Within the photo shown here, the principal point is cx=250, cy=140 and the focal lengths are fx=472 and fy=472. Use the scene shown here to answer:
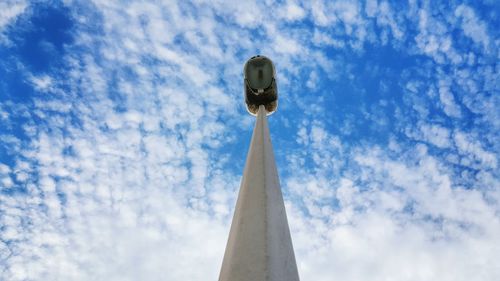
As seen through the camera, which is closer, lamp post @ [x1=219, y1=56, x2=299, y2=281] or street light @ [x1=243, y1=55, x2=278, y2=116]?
lamp post @ [x1=219, y1=56, x2=299, y2=281]

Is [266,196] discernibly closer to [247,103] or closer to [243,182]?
[243,182]

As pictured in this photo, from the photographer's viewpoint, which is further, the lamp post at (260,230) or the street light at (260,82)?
the street light at (260,82)

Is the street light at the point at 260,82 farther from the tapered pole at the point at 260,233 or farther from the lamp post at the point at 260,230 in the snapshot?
the tapered pole at the point at 260,233

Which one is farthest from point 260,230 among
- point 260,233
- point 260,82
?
point 260,82

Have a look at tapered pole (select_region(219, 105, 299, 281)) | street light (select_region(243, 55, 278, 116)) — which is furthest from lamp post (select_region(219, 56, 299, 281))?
street light (select_region(243, 55, 278, 116))

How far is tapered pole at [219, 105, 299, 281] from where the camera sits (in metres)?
3.70

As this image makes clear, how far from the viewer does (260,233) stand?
3928mm

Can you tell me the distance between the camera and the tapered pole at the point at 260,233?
3701mm

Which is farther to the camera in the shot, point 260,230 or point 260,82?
point 260,82

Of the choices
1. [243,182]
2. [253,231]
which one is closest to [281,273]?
[253,231]

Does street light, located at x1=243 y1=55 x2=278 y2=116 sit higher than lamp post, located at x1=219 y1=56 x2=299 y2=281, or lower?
higher

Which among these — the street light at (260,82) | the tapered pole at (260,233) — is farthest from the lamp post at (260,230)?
the street light at (260,82)

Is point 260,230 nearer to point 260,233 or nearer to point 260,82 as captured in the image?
point 260,233

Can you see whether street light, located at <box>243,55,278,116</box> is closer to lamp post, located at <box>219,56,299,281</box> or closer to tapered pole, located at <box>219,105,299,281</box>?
lamp post, located at <box>219,56,299,281</box>
